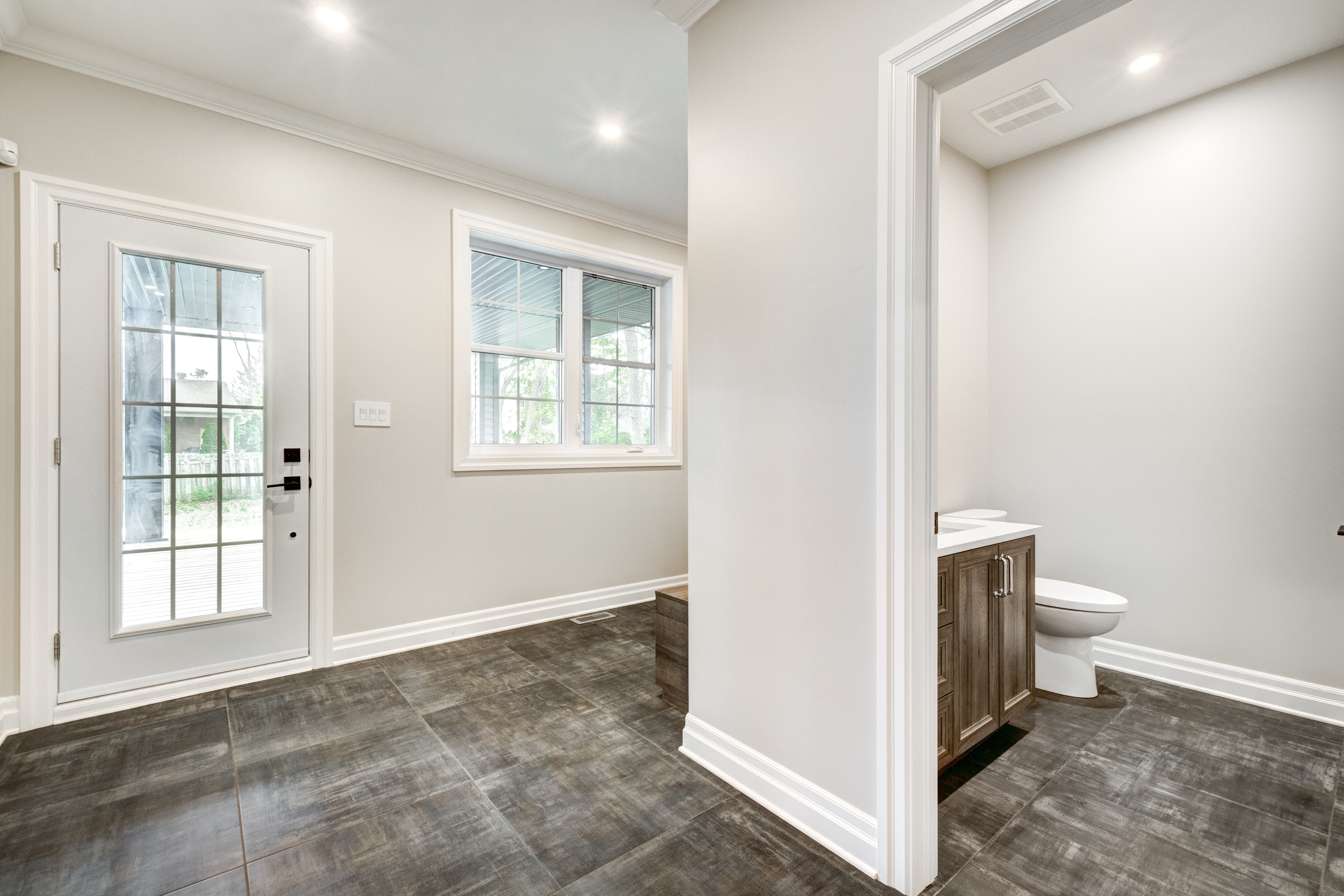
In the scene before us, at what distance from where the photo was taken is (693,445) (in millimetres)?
2066

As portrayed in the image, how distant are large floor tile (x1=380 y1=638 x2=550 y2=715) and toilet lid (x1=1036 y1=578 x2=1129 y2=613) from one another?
2.20 meters

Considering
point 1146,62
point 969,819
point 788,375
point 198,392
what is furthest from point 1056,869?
point 198,392

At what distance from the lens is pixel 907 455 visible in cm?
141

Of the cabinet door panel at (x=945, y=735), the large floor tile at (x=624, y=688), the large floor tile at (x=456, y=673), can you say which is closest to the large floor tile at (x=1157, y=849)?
the cabinet door panel at (x=945, y=735)

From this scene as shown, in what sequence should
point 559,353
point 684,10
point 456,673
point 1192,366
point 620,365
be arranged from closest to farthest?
1. point 684,10
2. point 1192,366
3. point 456,673
4. point 559,353
5. point 620,365

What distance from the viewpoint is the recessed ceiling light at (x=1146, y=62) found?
2277 millimetres

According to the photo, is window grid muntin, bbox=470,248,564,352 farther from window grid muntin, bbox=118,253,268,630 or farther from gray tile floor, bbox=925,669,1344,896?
gray tile floor, bbox=925,669,1344,896

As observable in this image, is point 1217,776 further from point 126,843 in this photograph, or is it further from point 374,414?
point 374,414

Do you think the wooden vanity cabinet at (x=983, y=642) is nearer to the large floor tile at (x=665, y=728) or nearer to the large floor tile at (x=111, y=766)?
the large floor tile at (x=665, y=728)

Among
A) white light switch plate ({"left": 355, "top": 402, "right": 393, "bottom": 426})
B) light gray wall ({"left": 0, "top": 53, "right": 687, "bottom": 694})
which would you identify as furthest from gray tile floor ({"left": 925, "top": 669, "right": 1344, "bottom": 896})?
white light switch plate ({"left": 355, "top": 402, "right": 393, "bottom": 426})

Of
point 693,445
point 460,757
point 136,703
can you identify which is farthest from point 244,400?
point 693,445

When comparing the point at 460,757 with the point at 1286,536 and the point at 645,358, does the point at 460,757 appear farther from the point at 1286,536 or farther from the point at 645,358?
the point at 1286,536

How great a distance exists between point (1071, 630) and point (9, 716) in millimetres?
4057

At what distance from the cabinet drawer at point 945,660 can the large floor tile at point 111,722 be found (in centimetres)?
275
